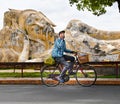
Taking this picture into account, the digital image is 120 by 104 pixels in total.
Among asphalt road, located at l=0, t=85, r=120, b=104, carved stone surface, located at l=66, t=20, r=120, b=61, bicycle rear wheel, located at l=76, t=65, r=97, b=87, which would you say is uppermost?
carved stone surface, located at l=66, t=20, r=120, b=61

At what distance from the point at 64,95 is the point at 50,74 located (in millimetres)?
3109

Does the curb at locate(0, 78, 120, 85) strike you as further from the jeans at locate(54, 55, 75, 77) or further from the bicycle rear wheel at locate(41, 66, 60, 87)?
the jeans at locate(54, 55, 75, 77)

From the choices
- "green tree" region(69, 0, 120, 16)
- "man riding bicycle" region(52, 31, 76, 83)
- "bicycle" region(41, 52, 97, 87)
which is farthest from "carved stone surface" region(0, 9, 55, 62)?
"man riding bicycle" region(52, 31, 76, 83)

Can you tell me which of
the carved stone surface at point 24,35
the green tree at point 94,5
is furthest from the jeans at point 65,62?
the carved stone surface at point 24,35

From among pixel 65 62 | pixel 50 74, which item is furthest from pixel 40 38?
pixel 65 62

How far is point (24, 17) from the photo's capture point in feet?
129

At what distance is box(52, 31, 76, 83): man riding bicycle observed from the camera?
17.0 m

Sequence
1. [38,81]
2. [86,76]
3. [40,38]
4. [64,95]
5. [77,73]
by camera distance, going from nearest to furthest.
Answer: [64,95] → [77,73] → [86,76] → [38,81] → [40,38]

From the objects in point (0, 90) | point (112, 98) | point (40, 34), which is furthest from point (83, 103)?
point (40, 34)

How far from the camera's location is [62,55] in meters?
17.1

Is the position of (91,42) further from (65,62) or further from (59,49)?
(59,49)

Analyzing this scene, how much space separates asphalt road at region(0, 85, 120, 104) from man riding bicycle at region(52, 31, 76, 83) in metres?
0.57

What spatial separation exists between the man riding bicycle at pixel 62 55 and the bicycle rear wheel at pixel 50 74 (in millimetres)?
245

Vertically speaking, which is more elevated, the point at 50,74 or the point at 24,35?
the point at 24,35
